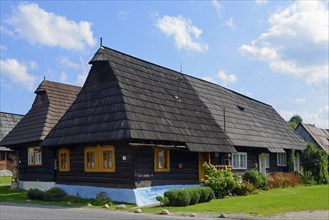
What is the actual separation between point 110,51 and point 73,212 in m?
10.00

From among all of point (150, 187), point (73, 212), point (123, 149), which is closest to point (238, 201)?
point (150, 187)

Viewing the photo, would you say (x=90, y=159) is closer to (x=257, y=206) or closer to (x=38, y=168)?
(x=38, y=168)

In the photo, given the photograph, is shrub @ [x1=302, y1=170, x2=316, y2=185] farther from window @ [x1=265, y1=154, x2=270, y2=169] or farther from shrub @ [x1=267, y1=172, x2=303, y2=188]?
window @ [x1=265, y1=154, x2=270, y2=169]

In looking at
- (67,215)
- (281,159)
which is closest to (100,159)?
(67,215)

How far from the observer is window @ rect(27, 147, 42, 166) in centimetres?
2537

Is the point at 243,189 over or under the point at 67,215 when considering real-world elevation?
under

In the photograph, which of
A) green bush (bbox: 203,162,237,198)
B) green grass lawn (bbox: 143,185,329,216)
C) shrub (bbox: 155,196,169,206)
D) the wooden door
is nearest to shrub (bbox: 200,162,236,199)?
green bush (bbox: 203,162,237,198)

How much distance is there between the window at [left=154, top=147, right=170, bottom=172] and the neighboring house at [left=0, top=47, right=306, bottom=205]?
0.05m

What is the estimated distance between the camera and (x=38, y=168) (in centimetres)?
2523

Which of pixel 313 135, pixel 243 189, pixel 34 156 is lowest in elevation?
pixel 243 189

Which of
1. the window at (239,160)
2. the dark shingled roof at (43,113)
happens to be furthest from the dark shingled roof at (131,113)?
the dark shingled roof at (43,113)

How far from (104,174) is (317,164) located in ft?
59.5

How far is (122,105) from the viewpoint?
18672 mm

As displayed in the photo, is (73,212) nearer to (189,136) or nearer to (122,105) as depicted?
(122,105)
